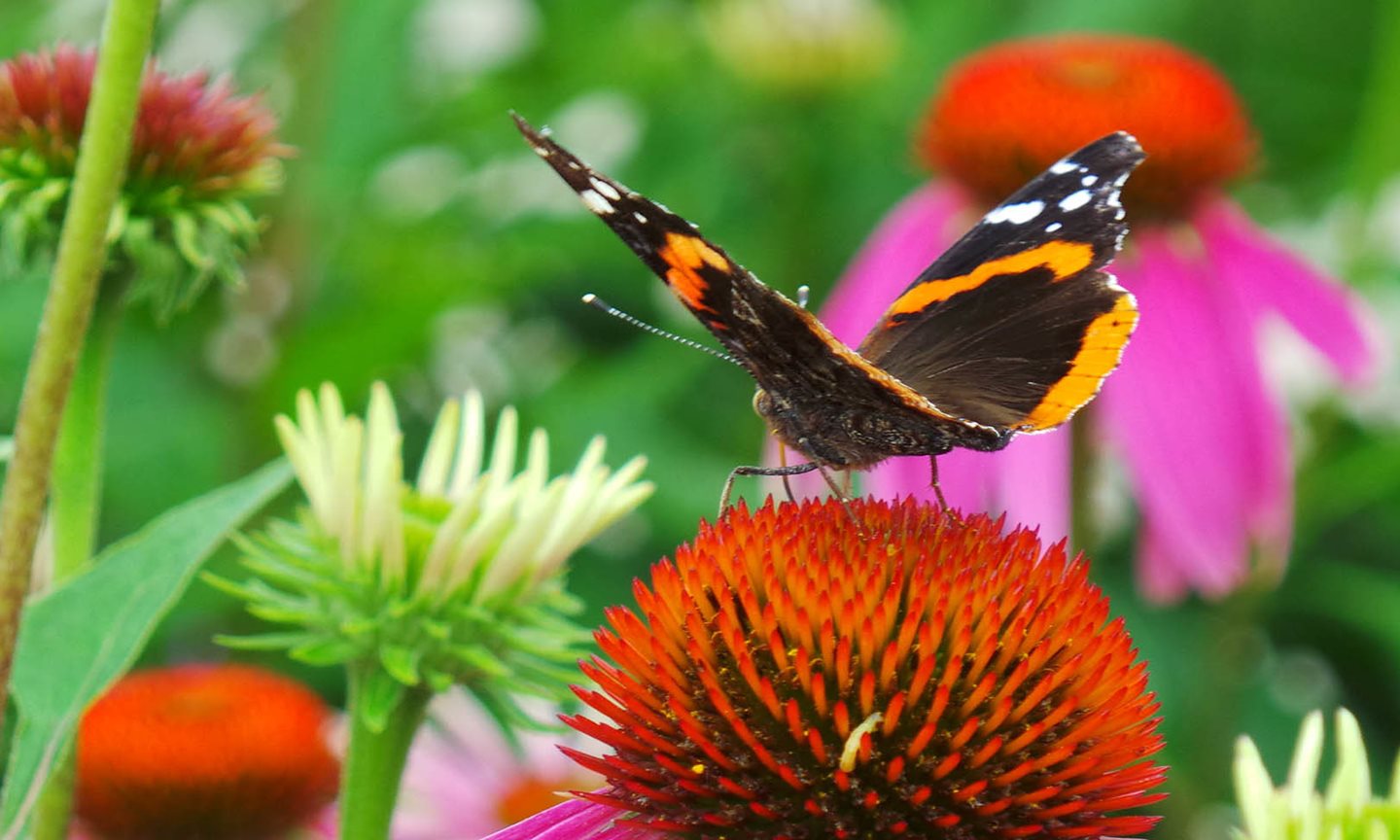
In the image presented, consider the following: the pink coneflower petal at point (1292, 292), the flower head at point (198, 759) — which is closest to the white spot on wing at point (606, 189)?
the flower head at point (198, 759)

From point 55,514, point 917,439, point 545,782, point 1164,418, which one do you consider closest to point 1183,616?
point 1164,418

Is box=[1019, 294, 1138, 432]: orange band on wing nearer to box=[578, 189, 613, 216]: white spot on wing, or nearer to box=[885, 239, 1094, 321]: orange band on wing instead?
box=[885, 239, 1094, 321]: orange band on wing

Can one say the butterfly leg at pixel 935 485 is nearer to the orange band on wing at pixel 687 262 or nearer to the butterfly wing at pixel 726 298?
the butterfly wing at pixel 726 298

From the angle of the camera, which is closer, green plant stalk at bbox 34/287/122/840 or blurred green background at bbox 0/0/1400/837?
green plant stalk at bbox 34/287/122/840

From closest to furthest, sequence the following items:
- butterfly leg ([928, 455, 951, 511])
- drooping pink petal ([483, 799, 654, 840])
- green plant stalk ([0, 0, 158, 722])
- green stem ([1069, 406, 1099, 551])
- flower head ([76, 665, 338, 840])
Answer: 1. green plant stalk ([0, 0, 158, 722])
2. drooping pink petal ([483, 799, 654, 840])
3. butterfly leg ([928, 455, 951, 511])
4. flower head ([76, 665, 338, 840])
5. green stem ([1069, 406, 1099, 551])

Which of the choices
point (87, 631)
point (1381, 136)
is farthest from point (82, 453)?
point (1381, 136)

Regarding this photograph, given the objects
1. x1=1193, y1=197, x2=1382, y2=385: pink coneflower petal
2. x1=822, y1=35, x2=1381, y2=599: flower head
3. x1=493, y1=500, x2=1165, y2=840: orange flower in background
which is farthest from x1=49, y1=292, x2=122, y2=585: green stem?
x1=1193, y1=197, x2=1382, y2=385: pink coneflower petal

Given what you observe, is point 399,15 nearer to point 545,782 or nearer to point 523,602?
point 545,782
